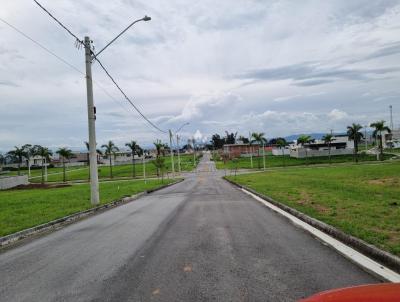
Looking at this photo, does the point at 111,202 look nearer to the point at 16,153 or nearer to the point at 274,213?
the point at 274,213

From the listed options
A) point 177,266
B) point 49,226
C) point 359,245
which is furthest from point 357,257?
point 49,226

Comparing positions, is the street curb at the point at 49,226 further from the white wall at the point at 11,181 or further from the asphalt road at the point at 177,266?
the white wall at the point at 11,181

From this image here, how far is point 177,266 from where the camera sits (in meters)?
6.48

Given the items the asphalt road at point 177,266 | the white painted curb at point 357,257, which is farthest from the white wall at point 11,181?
the white painted curb at point 357,257

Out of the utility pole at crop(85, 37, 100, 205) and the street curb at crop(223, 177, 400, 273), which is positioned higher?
the utility pole at crop(85, 37, 100, 205)

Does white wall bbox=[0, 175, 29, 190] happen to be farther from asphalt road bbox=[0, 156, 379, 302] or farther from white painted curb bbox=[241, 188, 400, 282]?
white painted curb bbox=[241, 188, 400, 282]

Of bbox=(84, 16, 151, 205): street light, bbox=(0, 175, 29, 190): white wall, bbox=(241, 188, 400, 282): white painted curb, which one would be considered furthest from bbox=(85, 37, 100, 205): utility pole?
bbox=(0, 175, 29, 190): white wall

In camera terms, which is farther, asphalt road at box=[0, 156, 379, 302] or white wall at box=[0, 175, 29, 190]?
white wall at box=[0, 175, 29, 190]

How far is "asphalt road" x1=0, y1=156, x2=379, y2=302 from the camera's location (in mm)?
5223

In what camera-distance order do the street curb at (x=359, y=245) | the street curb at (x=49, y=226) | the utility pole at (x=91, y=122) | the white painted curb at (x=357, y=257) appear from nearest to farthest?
1. the white painted curb at (x=357, y=257)
2. the street curb at (x=359, y=245)
3. the street curb at (x=49, y=226)
4. the utility pole at (x=91, y=122)

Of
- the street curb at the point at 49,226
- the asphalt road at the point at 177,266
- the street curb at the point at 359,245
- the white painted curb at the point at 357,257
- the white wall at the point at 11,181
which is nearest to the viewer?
the asphalt road at the point at 177,266

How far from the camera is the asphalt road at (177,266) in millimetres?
5223

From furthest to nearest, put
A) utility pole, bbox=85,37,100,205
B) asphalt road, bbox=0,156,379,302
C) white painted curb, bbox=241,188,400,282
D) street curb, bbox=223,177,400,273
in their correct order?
1. utility pole, bbox=85,37,100,205
2. street curb, bbox=223,177,400,273
3. white painted curb, bbox=241,188,400,282
4. asphalt road, bbox=0,156,379,302

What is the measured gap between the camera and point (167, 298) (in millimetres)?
4973
